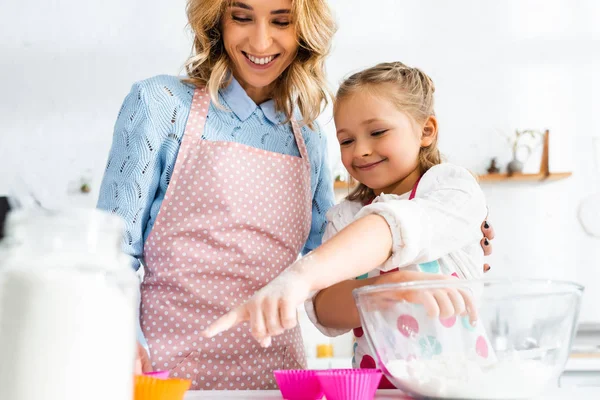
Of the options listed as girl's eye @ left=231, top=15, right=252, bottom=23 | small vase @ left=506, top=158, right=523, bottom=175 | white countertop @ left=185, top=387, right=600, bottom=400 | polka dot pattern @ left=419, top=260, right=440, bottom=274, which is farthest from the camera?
small vase @ left=506, top=158, right=523, bottom=175

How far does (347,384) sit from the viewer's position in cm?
64

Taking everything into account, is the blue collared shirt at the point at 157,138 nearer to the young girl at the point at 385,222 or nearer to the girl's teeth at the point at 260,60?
the girl's teeth at the point at 260,60

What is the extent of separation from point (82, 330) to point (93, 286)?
3cm

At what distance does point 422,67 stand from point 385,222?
2.60 m

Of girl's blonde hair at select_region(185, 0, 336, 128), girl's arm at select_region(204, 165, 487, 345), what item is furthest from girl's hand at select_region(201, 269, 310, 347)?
girl's blonde hair at select_region(185, 0, 336, 128)

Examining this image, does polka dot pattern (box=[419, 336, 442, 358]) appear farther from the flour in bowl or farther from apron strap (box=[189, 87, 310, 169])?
apron strap (box=[189, 87, 310, 169])

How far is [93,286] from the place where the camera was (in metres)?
0.43

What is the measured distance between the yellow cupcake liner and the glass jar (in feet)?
0.45

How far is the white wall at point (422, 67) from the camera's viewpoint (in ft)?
10.4

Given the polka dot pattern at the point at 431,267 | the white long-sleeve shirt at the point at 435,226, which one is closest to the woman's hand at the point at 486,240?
the white long-sleeve shirt at the point at 435,226

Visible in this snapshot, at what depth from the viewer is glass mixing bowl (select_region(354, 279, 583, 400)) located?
598mm

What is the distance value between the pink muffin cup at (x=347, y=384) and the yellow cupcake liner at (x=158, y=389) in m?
0.14

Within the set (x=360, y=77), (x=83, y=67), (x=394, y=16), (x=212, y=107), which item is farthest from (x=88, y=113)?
(x=360, y=77)

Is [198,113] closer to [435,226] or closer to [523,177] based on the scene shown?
[435,226]
